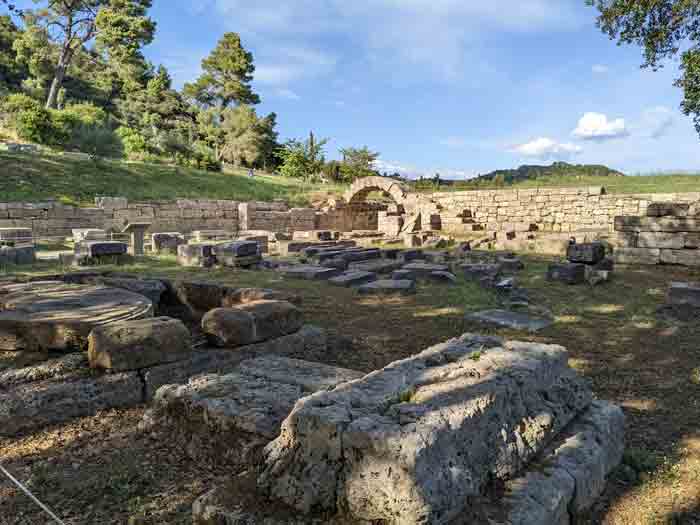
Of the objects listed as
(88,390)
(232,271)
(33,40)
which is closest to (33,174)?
(232,271)

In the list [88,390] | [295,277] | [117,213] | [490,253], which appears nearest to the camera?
[88,390]

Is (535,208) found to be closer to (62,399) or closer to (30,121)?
(62,399)

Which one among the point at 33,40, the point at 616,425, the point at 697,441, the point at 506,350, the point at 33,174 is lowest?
the point at 697,441

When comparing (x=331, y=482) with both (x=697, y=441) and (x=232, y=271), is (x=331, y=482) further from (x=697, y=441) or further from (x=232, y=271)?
(x=232, y=271)

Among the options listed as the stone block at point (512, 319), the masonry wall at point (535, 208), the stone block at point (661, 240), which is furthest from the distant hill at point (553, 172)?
the stone block at point (512, 319)

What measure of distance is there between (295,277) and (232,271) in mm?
1834

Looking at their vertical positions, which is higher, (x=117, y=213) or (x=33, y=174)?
(x=33, y=174)

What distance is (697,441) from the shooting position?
9.43 ft

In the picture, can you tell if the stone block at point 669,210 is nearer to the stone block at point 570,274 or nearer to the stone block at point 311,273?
the stone block at point 570,274

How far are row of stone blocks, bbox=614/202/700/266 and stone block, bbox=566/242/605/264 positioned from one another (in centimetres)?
262

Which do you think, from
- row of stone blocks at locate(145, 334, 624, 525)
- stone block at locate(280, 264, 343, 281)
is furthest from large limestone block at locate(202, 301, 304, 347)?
stone block at locate(280, 264, 343, 281)

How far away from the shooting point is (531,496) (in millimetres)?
1869

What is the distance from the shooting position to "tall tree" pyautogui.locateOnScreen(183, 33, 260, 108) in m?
45.2

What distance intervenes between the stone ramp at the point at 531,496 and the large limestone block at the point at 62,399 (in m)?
1.65
